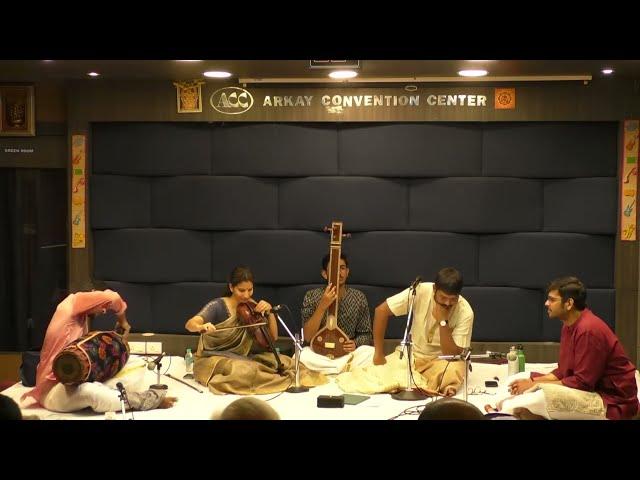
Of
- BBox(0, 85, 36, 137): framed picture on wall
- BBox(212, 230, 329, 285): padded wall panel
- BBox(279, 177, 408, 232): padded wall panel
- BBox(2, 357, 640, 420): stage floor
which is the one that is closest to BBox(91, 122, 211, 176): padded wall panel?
BBox(0, 85, 36, 137): framed picture on wall

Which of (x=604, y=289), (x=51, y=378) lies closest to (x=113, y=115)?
(x=51, y=378)

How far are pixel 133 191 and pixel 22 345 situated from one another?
5.02 feet

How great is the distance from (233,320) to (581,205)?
2.88 meters

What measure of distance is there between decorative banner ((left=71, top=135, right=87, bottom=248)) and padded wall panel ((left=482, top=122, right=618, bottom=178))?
10.5ft

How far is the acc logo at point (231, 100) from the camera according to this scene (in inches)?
282

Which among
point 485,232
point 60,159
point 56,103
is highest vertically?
point 56,103

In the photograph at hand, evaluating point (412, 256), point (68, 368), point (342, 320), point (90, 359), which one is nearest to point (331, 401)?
point (342, 320)

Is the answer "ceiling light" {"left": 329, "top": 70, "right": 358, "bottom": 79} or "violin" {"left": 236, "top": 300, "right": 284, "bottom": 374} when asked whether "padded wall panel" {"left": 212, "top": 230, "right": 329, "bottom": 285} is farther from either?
"ceiling light" {"left": 329, "top": 70, "right": 358, "bottom": 79}

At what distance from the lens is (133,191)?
24.1 feet

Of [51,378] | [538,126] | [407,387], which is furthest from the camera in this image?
[538,126]

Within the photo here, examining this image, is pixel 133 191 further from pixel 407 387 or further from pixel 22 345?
pixel 407 387

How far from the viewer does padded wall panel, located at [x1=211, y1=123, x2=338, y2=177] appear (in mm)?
7172

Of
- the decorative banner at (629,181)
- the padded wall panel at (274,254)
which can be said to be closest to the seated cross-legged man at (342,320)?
the padded wall panel at (274,254)

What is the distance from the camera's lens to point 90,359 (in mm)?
5363
